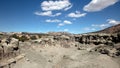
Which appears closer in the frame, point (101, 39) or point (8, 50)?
point (8, 50)

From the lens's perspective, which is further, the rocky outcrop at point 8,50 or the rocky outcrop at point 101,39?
the rocky outcrop at point 101,39

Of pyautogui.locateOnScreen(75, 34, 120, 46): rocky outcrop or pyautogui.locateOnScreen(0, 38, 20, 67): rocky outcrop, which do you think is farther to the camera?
pyautogui.locateOnScreen(75, 34, 120, 46): rocky outcrop

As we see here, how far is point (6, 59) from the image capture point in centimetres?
2262

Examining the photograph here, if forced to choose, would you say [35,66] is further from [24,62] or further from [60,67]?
[60,67]

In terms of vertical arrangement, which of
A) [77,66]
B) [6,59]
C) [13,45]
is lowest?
[77,66]

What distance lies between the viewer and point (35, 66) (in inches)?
1045

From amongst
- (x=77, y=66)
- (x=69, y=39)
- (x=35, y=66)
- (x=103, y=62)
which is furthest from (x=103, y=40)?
(x=35, y=66)

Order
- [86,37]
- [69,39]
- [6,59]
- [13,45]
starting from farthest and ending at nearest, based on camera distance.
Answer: [69,39] < [86,37] < [13,45] < [6,59]

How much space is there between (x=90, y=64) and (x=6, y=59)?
50.5 ft

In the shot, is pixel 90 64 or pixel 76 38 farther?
pixel 76 38

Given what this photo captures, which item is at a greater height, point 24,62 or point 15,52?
point 15,52

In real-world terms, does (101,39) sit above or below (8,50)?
above

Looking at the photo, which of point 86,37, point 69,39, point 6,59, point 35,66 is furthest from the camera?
point 69,39

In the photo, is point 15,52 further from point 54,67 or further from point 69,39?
point 69,39
